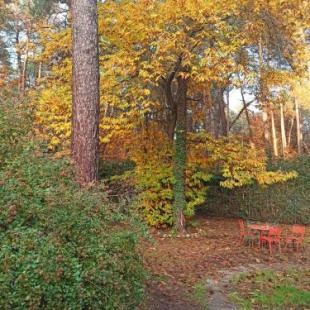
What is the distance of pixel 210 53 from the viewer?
8.95 meters

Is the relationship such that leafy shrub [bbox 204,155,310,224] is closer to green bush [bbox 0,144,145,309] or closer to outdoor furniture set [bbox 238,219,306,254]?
outdoor furniture set [bbox 238,219,306,254]

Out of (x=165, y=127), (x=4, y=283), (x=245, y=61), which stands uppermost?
(x=245, y=61)

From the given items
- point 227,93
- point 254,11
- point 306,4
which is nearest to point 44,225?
point 254,11

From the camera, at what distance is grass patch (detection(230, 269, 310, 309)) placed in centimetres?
583

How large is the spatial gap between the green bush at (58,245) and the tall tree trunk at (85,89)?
1.67 meters

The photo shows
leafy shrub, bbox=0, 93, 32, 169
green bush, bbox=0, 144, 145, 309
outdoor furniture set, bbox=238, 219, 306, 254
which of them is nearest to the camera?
green bush, bbox=0, 144, 145, 309

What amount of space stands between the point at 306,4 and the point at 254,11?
7.33ft

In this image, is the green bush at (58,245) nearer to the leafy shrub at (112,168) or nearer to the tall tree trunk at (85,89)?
the tall tree trunk at (85,89)

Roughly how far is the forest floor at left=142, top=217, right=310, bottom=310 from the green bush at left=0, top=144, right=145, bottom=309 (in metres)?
0.90

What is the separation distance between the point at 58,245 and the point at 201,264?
18.4 ft

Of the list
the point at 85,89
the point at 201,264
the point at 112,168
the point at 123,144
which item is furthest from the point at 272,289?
the point at 112,168

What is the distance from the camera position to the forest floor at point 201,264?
591 cm

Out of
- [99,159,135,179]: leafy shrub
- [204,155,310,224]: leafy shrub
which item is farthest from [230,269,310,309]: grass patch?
[99,159,135,179]: leafy shrub

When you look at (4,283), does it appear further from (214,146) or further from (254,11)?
(214,146)
